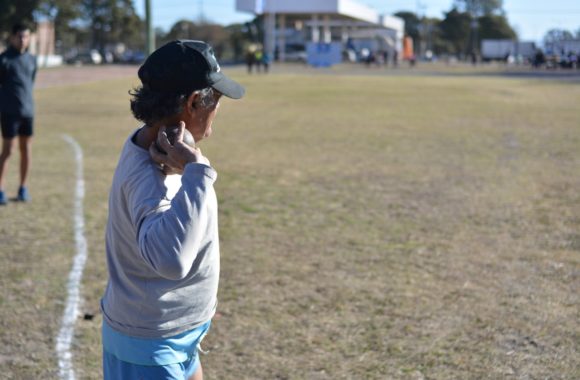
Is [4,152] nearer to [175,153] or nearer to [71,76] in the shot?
[175,153]

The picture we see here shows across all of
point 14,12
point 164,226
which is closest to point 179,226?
point 164,226

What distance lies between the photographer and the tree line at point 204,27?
8419cm

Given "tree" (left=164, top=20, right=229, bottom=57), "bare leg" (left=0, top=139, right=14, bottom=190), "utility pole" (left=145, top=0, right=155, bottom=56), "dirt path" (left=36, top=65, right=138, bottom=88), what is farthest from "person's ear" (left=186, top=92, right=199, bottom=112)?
"tree" (left=164, top=20, right=229, bottom=57)

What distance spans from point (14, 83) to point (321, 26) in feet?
332

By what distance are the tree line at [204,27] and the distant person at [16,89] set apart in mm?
68603

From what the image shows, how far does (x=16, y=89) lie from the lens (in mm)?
8750

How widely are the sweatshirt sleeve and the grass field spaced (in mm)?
2286

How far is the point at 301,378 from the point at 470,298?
1884 millimetres

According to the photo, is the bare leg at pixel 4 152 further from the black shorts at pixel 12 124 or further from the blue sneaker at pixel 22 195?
the blue sneaker at pixel 22 195

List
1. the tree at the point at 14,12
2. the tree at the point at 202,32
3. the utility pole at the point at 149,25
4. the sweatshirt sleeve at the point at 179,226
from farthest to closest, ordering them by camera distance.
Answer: the tree at the point at 202,32 < the tree at the point at 14,12 < the utility pole at the point at 149,25 < the sweatshirt sleeve at the point at 179,226

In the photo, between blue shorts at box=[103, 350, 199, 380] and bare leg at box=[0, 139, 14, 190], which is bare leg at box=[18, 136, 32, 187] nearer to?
bare leg at box=[0, 139, 14, 190]

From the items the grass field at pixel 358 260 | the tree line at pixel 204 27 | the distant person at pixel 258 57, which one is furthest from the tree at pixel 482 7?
the grass field at pixel 358 260

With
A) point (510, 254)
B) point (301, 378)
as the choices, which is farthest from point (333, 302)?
point (510, 254)

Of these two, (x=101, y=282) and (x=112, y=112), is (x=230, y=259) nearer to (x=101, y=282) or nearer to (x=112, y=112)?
(x=101, y=282)
